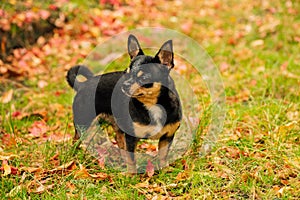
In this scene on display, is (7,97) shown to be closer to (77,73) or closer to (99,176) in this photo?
(77,73)

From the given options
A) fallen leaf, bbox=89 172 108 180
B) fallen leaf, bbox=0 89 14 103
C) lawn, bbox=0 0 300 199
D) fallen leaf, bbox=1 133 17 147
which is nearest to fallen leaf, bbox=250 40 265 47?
lawn, bbox=0 0 300 199

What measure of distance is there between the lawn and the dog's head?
74 cm

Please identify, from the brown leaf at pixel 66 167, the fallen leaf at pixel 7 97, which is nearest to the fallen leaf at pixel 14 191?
the brown leaf at pixel 66 167

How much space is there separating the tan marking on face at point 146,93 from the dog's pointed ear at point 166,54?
0.21m

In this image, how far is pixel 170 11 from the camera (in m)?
9.23

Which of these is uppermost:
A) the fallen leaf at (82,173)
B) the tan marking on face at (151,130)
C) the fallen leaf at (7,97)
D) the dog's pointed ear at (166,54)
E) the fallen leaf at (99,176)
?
the dog's pointed ear at (166,54)

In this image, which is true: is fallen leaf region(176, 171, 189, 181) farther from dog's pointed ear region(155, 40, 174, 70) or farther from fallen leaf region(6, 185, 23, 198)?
fallen leaf region(6, 185, 23, 198)

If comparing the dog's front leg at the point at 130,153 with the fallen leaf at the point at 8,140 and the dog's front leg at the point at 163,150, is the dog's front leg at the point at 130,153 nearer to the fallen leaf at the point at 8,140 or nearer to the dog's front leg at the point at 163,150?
the dog's front leg at the point at 163,150

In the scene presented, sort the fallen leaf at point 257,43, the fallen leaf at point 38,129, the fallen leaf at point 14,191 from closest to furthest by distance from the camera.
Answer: the fallen leaf at point 14,191
the fallen leaf at point 38,129
the fallen leaf at point 257,43

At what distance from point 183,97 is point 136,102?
1635mm

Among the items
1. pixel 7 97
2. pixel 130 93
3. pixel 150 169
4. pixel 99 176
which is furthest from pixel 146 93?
pixel 7 97

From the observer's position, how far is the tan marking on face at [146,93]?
12.4 ft

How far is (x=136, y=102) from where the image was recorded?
158 inches

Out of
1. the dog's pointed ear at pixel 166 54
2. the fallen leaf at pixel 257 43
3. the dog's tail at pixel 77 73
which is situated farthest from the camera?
the fallen leaf at pixel 257 43
